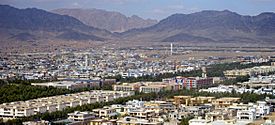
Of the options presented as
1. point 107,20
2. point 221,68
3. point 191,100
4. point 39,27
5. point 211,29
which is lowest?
point 191,100

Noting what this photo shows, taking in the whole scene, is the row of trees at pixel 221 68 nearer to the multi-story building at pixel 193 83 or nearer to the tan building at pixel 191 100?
the multi-story building at pixel 193 83

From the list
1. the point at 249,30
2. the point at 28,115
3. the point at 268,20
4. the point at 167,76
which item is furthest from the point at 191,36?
the point at 28,115

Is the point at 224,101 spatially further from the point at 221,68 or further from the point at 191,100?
the point at 221,68

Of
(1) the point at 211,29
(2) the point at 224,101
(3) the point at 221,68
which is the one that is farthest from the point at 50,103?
(1) the point at 211,29

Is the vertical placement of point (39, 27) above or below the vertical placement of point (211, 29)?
above

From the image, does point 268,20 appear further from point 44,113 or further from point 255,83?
point 44,113

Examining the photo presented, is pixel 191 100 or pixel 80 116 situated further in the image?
pixel 191 100

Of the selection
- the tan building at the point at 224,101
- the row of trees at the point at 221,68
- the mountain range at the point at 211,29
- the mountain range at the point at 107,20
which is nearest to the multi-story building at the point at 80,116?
the tan building at the point at 224,101
